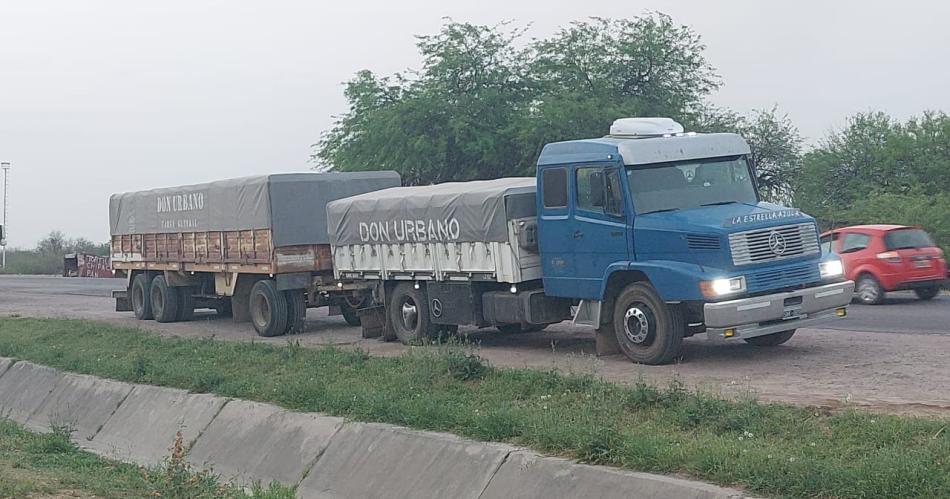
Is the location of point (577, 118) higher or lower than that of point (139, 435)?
higher

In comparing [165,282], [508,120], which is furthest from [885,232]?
[508,120]

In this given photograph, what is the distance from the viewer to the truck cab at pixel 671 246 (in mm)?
13727

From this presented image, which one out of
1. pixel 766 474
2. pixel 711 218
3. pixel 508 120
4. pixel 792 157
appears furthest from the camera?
pixel 792 157

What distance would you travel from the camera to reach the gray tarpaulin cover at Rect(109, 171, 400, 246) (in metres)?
21.2

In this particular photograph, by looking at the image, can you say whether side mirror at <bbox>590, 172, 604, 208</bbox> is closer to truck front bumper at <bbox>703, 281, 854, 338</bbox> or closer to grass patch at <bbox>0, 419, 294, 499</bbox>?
truck front bumper at <bbox>703, 281, 854, 338</bbox>

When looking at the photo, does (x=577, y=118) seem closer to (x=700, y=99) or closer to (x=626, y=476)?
(x=700, y=99)

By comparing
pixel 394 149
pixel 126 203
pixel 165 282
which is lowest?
pixel 165 282

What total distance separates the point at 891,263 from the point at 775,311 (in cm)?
1061

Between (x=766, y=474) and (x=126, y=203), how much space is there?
72.6ft

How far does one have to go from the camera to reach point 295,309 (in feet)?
70.7

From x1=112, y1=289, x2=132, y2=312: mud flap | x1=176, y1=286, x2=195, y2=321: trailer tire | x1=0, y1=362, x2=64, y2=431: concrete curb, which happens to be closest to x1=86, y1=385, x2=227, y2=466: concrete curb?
x1=0, y1=362, x2=64, y2=431: concrete curb

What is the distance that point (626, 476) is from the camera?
8.63 meters

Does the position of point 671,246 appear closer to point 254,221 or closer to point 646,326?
point 646,326

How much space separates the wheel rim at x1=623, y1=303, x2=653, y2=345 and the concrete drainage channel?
3.99m
